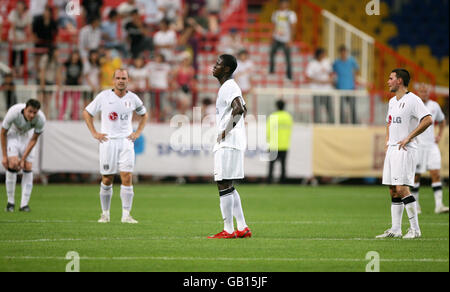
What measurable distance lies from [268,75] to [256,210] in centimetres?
1182

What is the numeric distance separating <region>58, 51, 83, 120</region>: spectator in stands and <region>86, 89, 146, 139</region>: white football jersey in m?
9.96

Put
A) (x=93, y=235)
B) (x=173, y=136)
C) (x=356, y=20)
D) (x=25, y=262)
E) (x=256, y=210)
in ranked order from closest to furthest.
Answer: (x=25, y=262)
(x=93, y=235)
(x=256, y=210)
(x=173, y=136)
(x=356, y=20)

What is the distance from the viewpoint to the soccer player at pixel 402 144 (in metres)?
11.3

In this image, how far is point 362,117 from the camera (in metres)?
23.7

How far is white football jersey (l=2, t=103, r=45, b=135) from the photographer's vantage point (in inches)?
569

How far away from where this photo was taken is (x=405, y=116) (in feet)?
37.1

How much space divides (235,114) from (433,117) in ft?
23.4

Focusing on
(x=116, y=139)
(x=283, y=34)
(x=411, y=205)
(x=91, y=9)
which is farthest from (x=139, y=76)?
(x=411, y=205)

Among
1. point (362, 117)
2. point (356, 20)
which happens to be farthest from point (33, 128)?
point (356, 20)

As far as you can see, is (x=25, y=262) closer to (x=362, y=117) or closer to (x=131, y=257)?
(x=131, y=257)

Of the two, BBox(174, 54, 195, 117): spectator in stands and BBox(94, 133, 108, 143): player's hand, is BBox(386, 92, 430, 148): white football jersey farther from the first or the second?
BBox(174, 54, 195, 117): spectator in stands

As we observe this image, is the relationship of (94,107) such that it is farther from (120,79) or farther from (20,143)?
(20,143)

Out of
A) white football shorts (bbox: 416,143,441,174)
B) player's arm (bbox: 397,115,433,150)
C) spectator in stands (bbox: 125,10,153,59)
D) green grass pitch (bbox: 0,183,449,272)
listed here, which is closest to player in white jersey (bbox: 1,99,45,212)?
green grass pitch (bbox: 0,183,449,272)
